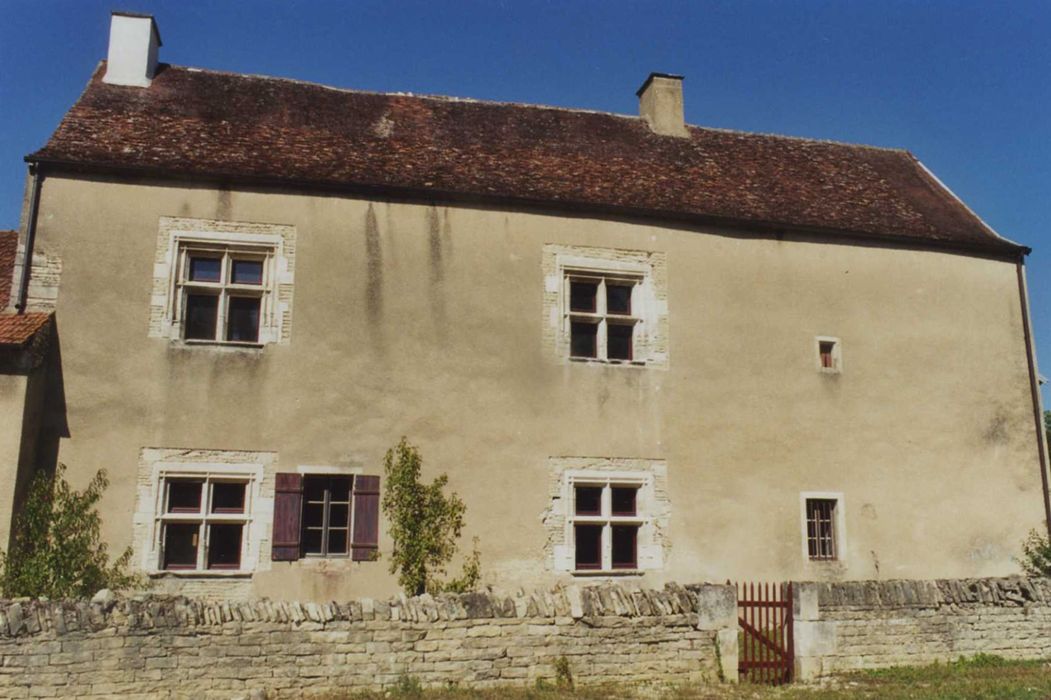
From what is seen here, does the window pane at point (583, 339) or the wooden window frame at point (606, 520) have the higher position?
the window pane at point (583, 339)

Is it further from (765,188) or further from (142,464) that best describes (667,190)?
(142,464)

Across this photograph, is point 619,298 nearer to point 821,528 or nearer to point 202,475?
point 821,528

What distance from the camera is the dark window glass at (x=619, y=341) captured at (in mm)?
12383

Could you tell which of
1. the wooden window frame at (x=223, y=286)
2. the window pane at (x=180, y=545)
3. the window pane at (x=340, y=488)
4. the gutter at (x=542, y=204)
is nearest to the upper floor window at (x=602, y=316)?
the gutter at (x=542, y=204)

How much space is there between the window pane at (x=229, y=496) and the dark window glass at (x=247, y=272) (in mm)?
2470

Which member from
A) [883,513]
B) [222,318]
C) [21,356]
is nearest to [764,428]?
[883,513]

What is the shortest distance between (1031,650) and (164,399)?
9885 millimetres

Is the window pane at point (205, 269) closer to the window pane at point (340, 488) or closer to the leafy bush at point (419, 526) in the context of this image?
the window pane at point (340, 488)

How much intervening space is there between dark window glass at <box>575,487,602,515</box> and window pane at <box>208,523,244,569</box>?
4.10 meters

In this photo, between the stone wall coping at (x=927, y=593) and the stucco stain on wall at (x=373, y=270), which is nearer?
the stone wall coping at (x=927, y=593)

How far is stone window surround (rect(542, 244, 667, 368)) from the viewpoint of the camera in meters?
12.1

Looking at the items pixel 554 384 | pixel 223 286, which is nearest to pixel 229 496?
pixel 223 286

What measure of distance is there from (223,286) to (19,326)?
223cm

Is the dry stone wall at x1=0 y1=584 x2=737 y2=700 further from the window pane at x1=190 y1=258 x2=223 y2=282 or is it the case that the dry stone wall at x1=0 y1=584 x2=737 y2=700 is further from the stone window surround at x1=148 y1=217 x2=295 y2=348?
the window pane at x1=190 y1=258 x2=223 y2=282
